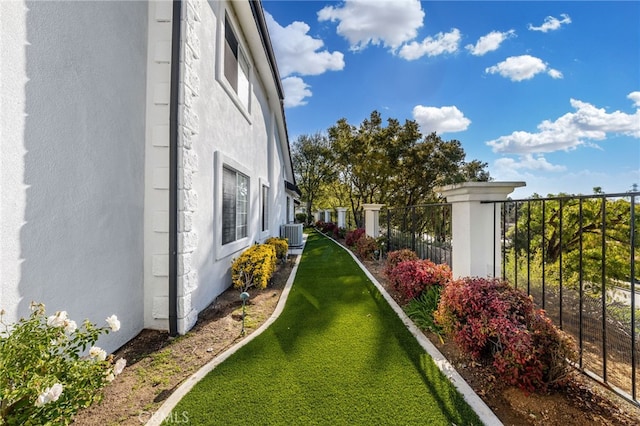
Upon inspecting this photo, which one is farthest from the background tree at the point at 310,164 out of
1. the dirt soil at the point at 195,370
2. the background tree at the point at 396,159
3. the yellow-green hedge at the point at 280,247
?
the dirt soil at the point at 195,370

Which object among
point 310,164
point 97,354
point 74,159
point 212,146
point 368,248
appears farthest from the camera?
point 310,164

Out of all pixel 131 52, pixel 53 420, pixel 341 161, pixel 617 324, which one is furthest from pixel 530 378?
pixel 341 161

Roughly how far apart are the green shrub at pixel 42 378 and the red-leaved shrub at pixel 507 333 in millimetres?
3486

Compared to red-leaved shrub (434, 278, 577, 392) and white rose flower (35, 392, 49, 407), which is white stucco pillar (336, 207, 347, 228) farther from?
white rose flower (35, 392, 49, 407)

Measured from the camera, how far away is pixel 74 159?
293 cm

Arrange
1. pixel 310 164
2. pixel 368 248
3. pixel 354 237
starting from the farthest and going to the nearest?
pixel 310 164
pixel 354 237
pixel 368 248

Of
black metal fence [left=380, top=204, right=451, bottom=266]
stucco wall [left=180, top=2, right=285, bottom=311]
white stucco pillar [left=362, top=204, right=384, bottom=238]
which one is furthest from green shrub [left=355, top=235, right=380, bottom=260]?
stucco wall [left=180, top=2, right=285, bottom=311]

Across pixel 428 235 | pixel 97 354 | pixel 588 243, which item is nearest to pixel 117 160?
pixel 97 354

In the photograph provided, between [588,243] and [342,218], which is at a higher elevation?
[342,218]

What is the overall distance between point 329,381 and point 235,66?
299 inches

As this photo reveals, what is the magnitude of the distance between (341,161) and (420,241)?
15780mm

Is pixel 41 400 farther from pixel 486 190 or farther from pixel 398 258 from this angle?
pixel 398 258

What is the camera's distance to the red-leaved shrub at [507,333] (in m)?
2.66

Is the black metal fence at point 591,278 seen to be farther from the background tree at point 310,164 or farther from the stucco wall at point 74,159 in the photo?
the background tree at point 310,164
